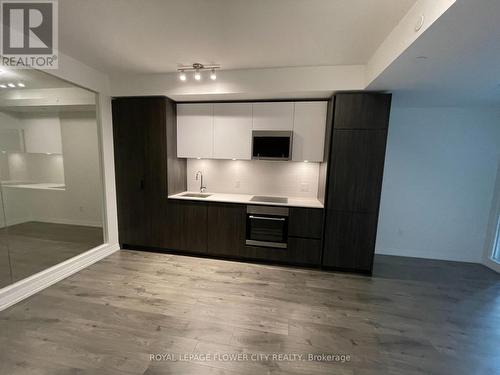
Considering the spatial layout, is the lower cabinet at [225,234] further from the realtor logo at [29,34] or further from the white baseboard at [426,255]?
the realtor logo at [29,34]

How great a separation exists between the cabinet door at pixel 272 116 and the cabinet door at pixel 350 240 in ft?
4.93

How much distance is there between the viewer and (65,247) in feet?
10.6

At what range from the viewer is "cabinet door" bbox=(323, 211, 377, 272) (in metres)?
2.93

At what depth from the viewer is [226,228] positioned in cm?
329

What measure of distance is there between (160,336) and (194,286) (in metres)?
0.77

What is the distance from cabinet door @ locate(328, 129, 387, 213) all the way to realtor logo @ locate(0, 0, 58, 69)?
324cm

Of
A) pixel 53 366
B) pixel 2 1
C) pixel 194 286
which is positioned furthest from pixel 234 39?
pixel 53 366

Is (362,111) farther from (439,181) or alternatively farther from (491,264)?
(491,264)

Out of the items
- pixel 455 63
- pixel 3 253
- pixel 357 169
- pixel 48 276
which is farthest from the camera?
pixel 357 169

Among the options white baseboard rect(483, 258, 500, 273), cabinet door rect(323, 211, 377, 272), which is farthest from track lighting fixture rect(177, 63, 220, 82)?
white baseboard rect(483, 258, 500, 273)

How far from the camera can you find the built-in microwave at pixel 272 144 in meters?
3.19

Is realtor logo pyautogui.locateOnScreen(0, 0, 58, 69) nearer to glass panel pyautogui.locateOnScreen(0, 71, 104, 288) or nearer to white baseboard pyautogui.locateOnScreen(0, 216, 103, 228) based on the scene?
glass panel pyautogui.locateOnScreen(0, 71, 104, 288)

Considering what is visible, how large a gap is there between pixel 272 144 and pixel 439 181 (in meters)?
2.89

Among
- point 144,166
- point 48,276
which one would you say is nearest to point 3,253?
point 48,276
